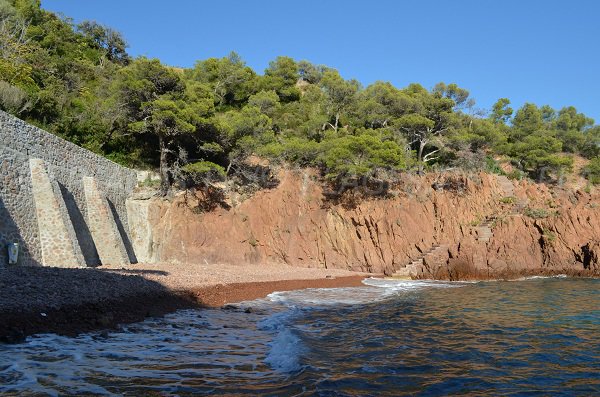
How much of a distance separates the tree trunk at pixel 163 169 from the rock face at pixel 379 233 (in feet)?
3.07

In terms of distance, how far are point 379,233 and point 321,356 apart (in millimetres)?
22415

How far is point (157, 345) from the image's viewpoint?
7.65 meters

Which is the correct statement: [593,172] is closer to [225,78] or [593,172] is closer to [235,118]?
[235,118]

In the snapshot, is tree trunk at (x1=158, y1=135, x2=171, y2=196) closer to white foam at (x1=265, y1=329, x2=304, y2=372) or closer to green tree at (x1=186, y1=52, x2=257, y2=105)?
green tree at (x1=186, y1=52, x2=257, y2=105)

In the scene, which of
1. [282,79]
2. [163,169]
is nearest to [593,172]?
[282,79]

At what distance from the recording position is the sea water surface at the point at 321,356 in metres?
5.56

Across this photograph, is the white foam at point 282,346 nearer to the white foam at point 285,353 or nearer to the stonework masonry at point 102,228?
the white foam at point 285,353

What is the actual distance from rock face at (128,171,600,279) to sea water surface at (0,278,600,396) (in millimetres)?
15518

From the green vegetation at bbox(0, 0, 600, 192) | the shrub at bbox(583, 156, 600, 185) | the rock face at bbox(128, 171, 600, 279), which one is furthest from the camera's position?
the shrub at bbox(583, 156, 600, 185)

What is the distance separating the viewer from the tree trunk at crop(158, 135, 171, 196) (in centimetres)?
2706

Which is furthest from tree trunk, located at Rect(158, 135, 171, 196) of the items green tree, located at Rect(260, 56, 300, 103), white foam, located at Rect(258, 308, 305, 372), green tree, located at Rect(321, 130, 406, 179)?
green tree, located at Rect(260, 56, 300, 103)

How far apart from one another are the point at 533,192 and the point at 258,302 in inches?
1166

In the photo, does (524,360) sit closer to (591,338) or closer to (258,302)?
(591,338)

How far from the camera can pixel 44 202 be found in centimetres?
1717
